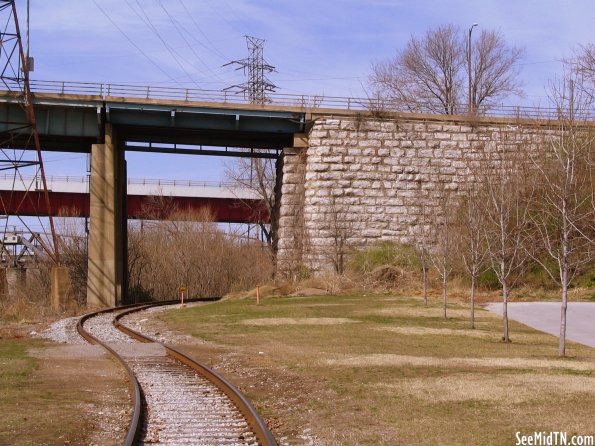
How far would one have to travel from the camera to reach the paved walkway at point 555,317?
23692 mm

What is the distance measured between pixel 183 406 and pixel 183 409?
26 centimetres

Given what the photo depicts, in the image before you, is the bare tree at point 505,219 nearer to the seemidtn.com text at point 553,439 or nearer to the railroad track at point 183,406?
the railroad track at point 183,406

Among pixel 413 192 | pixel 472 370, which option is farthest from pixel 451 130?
pixel 472 370

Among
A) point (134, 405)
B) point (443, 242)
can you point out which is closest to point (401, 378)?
point (134, 405)

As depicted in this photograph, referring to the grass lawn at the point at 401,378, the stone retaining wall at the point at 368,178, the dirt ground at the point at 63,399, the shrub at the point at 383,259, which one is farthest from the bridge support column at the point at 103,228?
the dirt ground at the point at 63,399

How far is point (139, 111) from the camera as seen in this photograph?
45.2 meters

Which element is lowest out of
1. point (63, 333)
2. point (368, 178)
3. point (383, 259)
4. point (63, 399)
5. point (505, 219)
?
point (63, 333)

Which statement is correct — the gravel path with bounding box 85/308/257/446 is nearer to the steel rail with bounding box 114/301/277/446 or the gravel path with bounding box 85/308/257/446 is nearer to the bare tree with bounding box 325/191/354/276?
the steel rail with bounding box 114/301/277/446

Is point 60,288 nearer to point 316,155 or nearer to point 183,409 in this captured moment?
point 316,155

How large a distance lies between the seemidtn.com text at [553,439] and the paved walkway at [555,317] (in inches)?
489

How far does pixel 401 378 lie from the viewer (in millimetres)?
14336

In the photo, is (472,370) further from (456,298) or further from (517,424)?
(456,298)

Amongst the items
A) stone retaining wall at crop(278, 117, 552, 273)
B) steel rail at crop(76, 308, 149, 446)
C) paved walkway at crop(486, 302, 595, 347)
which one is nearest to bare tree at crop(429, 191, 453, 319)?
stone retaining wall at crop(278, 117, 552, 273)

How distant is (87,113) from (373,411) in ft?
120
